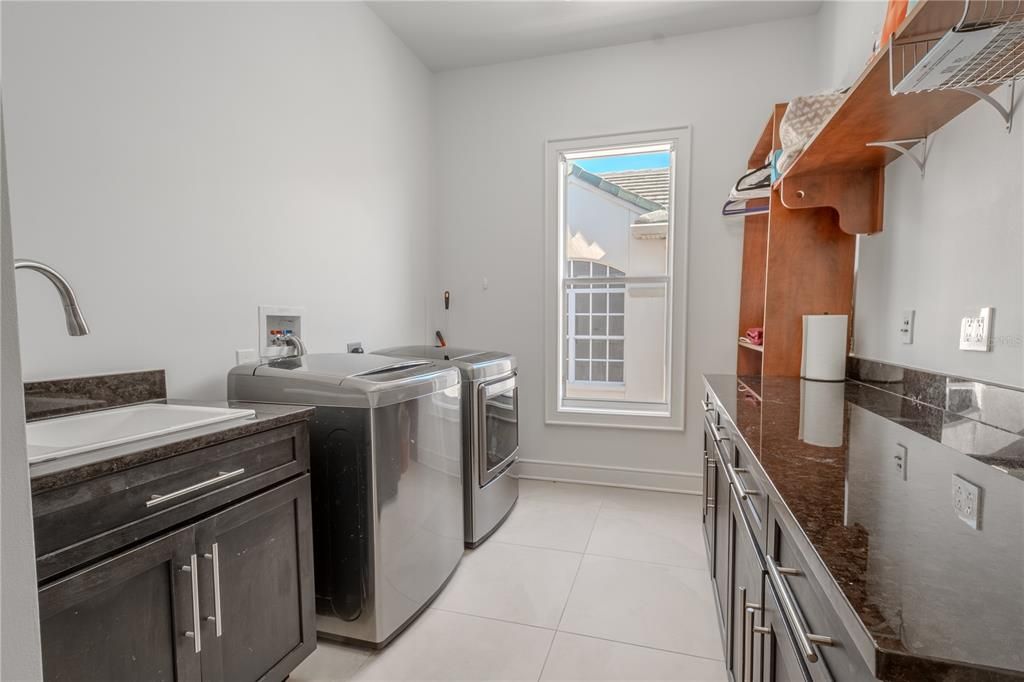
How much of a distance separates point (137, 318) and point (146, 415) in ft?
1.16

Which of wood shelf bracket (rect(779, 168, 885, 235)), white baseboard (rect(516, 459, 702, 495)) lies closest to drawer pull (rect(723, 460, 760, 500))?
wood shelf bracket (rect(779, 168, 885, 235))

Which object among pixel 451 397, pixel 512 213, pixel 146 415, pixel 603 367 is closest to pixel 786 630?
pixel 451 397

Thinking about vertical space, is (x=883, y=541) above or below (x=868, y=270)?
below

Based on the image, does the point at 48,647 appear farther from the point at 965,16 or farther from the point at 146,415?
the point at 965,16

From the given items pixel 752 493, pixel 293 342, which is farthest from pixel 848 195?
pixel 293 342

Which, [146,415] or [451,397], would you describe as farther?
[451,397]

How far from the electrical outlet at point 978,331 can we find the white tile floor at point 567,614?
4.15ft

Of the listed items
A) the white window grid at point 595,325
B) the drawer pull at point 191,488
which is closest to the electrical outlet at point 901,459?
the drawer pull at point 191,488

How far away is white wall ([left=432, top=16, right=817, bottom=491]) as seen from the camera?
3016 mm

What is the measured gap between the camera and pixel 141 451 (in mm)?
1026

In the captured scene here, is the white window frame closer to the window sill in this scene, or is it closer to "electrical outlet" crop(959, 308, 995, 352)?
the window sill

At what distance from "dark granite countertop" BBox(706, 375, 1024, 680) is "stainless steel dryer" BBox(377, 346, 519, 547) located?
135cm

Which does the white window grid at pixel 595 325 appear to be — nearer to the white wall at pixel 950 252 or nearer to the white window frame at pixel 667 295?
the white window frame at pixel 667 295

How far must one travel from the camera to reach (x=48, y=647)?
89 centimetres
